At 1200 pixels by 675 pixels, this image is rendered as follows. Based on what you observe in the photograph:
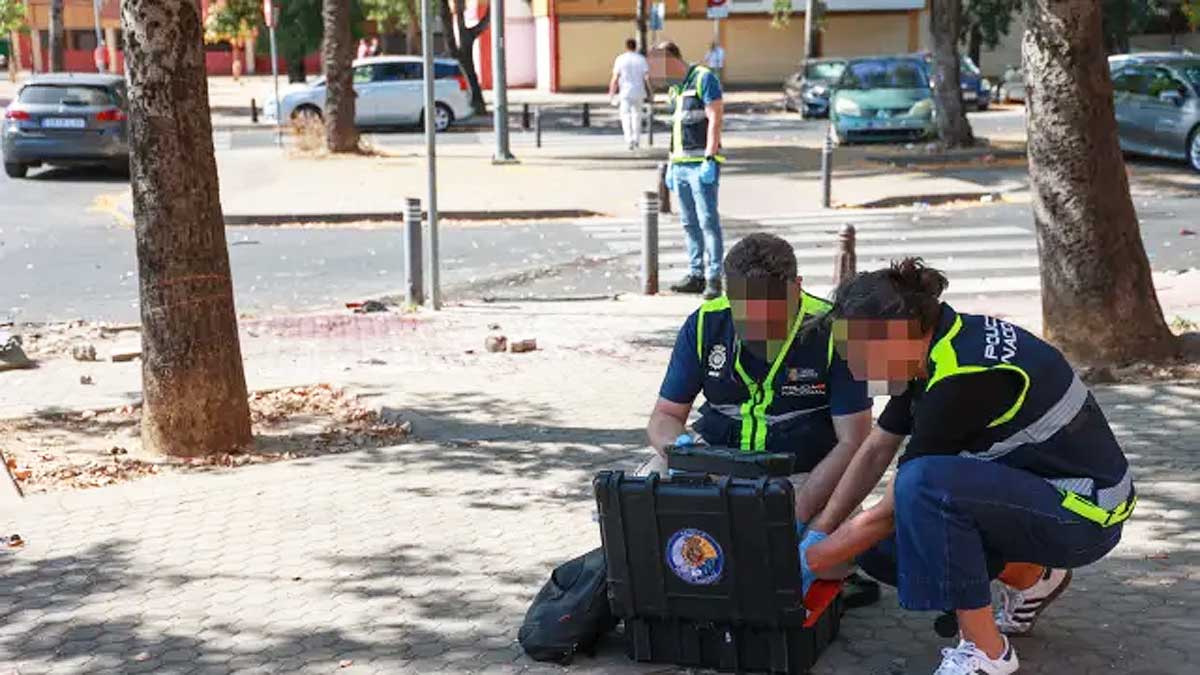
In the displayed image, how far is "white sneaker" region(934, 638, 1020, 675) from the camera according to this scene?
13.7 ft

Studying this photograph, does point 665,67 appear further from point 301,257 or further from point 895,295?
point 895,295

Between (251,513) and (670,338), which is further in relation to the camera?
(670,338)

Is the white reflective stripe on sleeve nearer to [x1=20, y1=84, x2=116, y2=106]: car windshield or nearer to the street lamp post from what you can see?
the street lamp post

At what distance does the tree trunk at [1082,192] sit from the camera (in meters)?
8.07

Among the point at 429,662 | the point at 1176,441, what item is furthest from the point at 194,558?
the point at 1176,441

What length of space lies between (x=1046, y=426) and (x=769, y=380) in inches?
39.5

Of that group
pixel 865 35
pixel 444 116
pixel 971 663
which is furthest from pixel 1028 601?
pixel 865 35

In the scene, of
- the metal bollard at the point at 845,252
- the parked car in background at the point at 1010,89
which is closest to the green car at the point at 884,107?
the parked car in background at the point at 1010,89

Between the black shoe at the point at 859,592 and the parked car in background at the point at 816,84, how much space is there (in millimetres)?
33343

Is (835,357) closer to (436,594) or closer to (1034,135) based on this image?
(436,594)

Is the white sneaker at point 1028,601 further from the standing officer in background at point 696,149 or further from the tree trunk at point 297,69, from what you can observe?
the tree trunk at point 297,69

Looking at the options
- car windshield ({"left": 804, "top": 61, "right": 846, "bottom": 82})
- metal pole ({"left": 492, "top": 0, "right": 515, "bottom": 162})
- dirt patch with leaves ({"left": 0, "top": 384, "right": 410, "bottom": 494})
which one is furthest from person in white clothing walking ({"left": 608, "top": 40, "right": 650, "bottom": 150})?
dirt patch with leaves ({"left": 0, "top": 384, "right": 410, "bottom": 494})

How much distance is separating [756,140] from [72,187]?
13822 millimetres

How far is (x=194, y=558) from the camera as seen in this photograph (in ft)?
19.5
